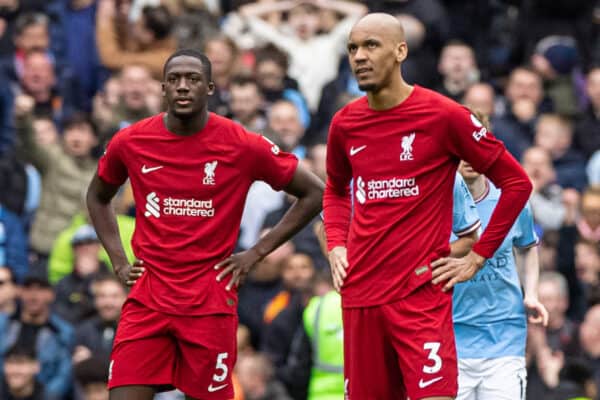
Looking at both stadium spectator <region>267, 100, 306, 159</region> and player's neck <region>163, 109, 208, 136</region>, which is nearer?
player's neck <region>163, 109, 208, 136</region>

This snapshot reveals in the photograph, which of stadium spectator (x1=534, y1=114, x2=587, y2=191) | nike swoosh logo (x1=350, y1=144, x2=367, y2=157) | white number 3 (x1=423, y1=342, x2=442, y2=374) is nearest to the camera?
white number 3 (x1=423, y1=342, x2=442, y2=374)

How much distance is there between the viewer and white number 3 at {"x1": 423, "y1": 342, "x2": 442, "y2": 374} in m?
9.12

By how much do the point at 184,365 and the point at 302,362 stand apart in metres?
3.93

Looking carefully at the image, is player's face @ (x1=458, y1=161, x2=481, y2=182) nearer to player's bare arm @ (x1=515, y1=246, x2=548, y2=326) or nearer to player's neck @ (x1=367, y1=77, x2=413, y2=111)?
player's bare arm @ (x1=515, y1=246, x2=548, y2=326)

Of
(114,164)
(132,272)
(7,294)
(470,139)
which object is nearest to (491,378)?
(470,139)

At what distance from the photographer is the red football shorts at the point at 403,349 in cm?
914

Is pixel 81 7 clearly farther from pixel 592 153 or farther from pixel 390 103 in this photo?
pixel 390 103

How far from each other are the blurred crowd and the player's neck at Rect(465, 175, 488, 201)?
270 cm

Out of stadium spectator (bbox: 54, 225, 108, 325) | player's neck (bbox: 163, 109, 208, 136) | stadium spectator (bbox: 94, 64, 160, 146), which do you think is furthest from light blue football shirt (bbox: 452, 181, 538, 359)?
stadium spectator (bbox: 94, 64, 160, 146)

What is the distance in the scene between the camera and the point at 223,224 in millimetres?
9891

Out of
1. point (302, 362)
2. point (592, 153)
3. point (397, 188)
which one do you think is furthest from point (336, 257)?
point (592, 153)

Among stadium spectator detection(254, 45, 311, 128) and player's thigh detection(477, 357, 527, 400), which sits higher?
stadium spectator detection(254, 45, 311, 128)

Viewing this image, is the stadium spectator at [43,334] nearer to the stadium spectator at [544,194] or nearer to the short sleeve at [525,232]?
the stadium spectator at [544,194]

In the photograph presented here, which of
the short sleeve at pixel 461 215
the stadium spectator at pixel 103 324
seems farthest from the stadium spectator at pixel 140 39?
the short sleeve at pixel 461 215
